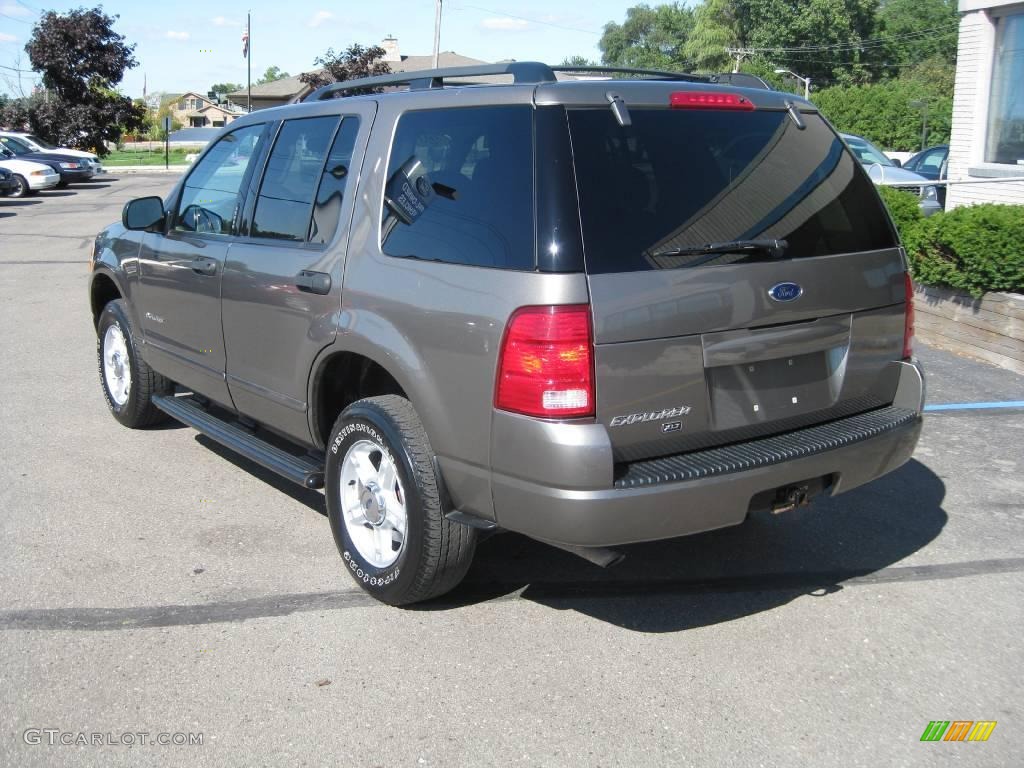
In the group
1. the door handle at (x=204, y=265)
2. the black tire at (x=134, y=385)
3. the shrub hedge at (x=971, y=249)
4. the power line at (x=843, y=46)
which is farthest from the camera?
the power line at (x=843, y=46)

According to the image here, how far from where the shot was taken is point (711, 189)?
149 inches

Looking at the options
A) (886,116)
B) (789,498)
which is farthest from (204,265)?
(886,116)

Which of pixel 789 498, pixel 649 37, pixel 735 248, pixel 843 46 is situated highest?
pixel 649 37

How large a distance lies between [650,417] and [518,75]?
1.39 meters

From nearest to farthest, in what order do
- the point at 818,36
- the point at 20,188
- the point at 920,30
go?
the point at 20,188, the point at 818,36, the point at 920,30

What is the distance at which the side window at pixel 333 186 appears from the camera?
4.41 metres

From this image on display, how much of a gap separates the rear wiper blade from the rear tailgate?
1cm

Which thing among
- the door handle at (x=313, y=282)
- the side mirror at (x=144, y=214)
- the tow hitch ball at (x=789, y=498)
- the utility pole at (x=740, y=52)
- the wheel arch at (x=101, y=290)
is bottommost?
the tow hitch ball at (x=789, y=498)

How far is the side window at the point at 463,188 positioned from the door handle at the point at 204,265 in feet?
4.68

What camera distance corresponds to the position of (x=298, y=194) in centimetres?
471

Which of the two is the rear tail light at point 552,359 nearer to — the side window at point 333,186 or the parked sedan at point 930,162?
the side window at point 333,186

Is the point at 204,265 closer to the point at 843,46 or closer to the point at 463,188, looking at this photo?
the point at 463,188

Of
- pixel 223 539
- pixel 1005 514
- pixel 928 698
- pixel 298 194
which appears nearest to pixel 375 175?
pixel 298 194

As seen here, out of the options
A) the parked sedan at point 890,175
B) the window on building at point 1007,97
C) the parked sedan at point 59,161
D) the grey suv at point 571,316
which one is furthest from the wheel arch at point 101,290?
the parked sedan at point 59,161
